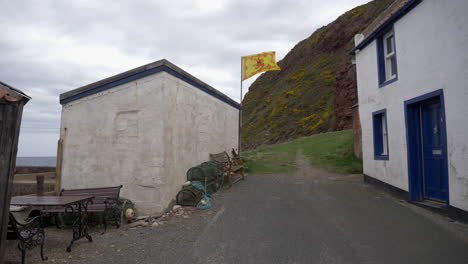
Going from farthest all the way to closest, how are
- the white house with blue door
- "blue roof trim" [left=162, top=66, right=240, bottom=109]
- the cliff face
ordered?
the cliff face
"blue roof trim" [left=162, top=66, right=240, bottom=109]
the white house with blue door

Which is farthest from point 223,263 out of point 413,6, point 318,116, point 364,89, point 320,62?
point 320,62

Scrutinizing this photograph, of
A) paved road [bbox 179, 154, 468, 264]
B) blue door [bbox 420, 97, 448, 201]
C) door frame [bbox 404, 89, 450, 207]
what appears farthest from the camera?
door frame [bbox 404, 89, 450, 207]

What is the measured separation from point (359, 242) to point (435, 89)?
3843mm

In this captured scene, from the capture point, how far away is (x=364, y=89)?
10531 millimetres

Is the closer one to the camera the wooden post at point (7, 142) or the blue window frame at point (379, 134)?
the wooden post at point (7, 142)

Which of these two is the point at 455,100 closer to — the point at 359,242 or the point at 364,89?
the point at 359,242

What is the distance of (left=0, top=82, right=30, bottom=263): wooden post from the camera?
3.96 metres

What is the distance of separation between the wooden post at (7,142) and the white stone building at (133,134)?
3.19 m

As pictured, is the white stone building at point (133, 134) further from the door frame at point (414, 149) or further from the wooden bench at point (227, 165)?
the door frame at point (414, 149)

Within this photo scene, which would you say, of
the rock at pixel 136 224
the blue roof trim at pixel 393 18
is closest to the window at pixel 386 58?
the blue roof trim at pixel 393 18

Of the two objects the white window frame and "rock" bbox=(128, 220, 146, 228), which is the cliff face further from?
"rock" bbox=(128, 220, 146, 228)

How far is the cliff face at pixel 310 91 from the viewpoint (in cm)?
3356

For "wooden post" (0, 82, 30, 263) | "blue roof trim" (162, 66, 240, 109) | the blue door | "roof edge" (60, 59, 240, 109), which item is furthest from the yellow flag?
"wooden post" (0, 82, 30, 263)

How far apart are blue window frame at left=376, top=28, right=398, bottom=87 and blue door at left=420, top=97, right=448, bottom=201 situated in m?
1.95
